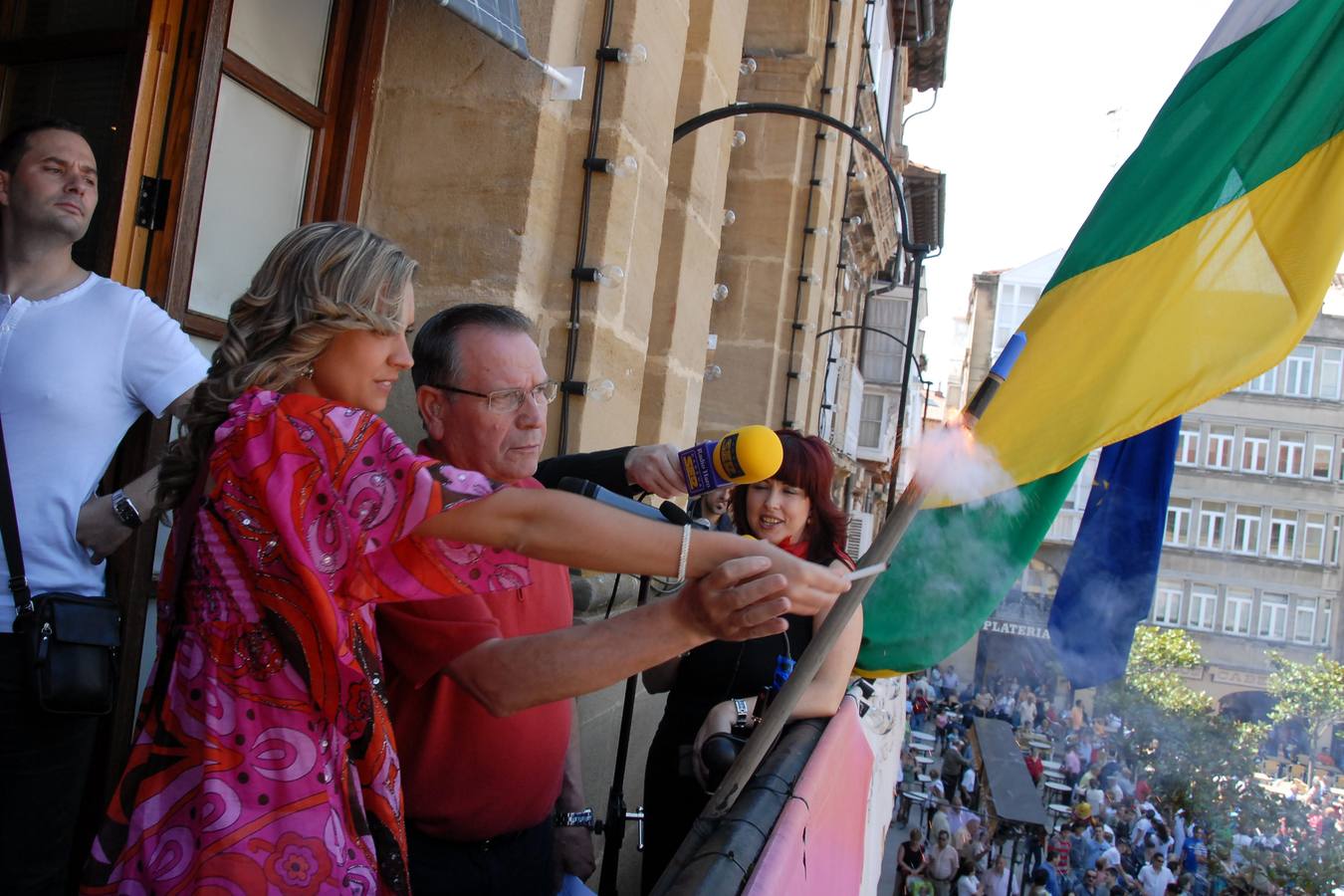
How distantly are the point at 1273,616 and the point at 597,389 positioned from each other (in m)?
27.7

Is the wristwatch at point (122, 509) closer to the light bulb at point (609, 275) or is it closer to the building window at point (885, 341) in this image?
the light bulb at point (609, 275)

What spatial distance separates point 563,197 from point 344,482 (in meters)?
2.43

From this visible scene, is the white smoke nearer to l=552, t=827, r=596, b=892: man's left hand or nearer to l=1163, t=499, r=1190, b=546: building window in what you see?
l=552, t=827, r=596, b=892: man's left hand

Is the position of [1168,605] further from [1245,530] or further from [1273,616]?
[1245,530]

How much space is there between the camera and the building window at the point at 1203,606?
2677 cm

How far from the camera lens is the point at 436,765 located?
5.93ft

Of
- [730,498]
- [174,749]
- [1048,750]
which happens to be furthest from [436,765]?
[1048,750]

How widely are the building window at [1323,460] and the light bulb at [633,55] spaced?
63.4ft

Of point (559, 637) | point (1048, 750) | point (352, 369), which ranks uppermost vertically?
point (352, 369)

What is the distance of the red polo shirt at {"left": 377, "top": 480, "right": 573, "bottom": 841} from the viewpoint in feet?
5.60

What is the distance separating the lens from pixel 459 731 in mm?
1814

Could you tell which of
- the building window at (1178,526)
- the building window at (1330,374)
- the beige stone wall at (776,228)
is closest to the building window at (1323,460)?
the building window at (1330,374)

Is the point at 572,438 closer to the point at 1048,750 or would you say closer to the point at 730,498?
the point at 730,498

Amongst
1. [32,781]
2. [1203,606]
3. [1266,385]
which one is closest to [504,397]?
[32,781]
